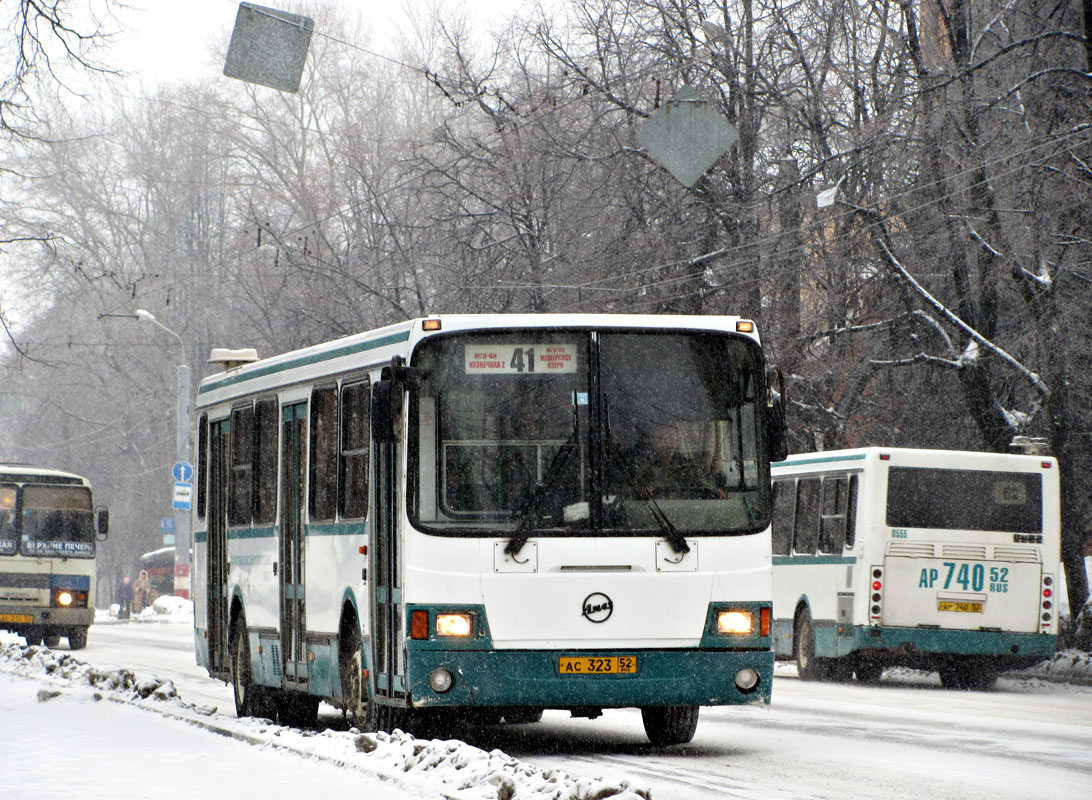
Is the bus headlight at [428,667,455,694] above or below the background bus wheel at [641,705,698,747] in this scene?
above

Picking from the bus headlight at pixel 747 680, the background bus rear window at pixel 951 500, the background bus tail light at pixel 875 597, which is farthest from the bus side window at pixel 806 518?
the bus headlight at pixel 747 680

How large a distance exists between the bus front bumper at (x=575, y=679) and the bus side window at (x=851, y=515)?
35.0 feet

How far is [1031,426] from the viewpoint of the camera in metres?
25.8

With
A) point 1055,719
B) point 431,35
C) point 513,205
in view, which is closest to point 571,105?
point 513,205

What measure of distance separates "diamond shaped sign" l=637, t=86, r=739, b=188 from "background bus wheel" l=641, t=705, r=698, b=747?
15808 mm

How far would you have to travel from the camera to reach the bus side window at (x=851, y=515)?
21.9 meters

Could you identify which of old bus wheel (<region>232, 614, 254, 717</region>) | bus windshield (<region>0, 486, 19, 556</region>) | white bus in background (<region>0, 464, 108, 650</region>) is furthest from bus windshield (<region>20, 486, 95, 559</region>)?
old bus wheel (<region>232, 614, 254, 717</region>)

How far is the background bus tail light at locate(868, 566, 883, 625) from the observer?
70.1ft

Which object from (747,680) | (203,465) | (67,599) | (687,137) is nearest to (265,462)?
(203,465)

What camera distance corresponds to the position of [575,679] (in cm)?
1123

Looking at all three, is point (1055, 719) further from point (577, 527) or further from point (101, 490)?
point (101, 490)

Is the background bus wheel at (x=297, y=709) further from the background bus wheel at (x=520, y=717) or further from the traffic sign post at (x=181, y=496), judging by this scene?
the traffic sign post at (x=181, y=496)

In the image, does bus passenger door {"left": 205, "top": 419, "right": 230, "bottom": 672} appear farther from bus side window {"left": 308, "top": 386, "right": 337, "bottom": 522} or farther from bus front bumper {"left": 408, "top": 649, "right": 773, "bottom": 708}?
bus front bumper {"left": 408, "top": 649, "right": 773, "bottom": 708}

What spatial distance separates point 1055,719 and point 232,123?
1874 inches
